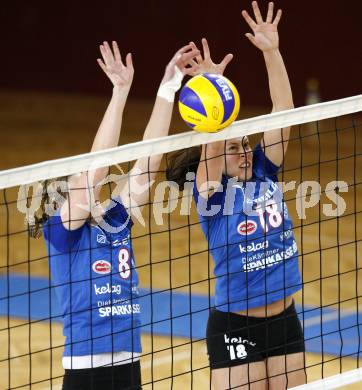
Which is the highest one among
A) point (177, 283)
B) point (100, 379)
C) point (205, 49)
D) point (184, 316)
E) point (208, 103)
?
point (205, 49)

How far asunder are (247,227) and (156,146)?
664 millimetres

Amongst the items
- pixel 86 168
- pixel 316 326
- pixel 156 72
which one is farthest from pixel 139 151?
pixel 156 72

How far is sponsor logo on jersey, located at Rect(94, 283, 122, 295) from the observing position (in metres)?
4.93

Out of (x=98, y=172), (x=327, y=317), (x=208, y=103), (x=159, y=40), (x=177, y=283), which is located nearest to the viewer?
(x=208, y=103)

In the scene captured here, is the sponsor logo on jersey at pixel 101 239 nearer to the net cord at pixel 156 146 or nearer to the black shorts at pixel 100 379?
the net cord at pixel 156 146

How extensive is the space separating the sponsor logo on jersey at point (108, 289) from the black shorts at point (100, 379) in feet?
1.16

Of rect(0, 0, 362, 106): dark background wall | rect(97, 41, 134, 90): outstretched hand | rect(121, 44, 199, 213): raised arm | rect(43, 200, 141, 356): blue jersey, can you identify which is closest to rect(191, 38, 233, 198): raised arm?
rect(121, 44, 199, 213): raised arm

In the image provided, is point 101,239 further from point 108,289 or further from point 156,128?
point 156,128

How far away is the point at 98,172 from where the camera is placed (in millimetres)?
4898

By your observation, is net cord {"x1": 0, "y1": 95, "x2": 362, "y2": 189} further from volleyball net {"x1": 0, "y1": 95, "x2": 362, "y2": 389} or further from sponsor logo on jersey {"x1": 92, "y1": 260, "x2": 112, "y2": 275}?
sponsor logo on jersey {"x1": 92, "y1": 260, "x2": 112, "y2": 275}

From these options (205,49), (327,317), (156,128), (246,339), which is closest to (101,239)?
(156,128)

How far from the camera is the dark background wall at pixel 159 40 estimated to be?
52.4 ft

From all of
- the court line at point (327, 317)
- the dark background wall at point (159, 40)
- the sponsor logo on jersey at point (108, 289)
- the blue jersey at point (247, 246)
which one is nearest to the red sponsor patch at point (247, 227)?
the blue jersey at point (247, 246)

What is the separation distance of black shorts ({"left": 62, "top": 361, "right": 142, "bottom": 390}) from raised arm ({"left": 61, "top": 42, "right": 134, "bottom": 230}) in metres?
0.69
